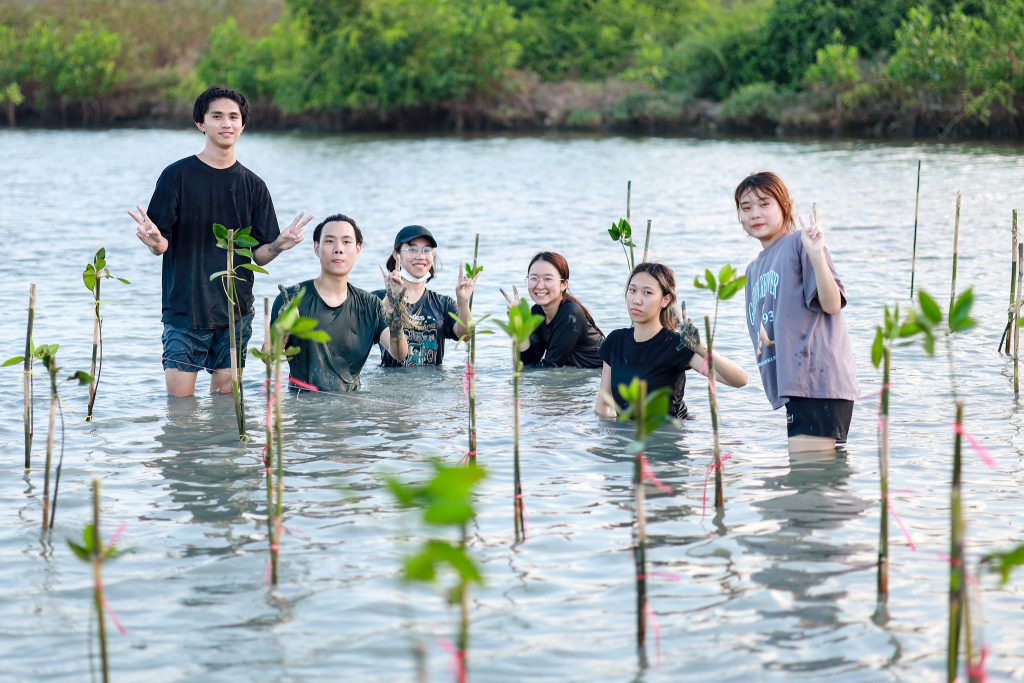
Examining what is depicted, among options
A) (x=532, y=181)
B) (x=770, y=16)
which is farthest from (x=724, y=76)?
(x=532, y=181)

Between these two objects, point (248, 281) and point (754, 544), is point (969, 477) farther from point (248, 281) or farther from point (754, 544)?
point (248, 281)

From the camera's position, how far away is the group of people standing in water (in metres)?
6.32

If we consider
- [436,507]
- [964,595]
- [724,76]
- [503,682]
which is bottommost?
[503,682]

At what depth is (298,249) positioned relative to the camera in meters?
19.0

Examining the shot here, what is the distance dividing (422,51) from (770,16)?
1564cm

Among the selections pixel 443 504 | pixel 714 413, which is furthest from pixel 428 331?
pixel 443 504

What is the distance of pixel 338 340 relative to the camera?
843 centimetres

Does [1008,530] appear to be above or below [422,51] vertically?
below

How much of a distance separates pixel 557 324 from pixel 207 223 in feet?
10.1

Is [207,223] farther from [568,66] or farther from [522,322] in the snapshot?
[568,66]

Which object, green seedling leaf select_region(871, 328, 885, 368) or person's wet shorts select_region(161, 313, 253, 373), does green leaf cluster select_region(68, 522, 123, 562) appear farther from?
person's wet shorts select_region(161, 313, 253, 373)

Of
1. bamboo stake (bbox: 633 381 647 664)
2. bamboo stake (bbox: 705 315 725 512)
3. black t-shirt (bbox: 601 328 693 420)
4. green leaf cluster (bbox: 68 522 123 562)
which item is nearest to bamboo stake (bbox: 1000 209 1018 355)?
black t-shirt (bbox: 601 328 693 420)

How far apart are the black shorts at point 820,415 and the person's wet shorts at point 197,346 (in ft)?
11.7

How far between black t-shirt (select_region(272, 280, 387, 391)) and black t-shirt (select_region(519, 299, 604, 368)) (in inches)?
69.0
